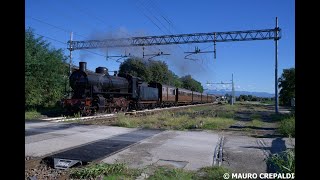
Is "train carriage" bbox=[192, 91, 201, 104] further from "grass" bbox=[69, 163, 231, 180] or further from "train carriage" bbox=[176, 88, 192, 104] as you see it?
"grass" bbox=[69, 163, 231, 180]

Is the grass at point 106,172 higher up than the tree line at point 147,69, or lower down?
lower down

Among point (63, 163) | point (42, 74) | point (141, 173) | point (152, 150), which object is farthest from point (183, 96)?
point (141, 173)

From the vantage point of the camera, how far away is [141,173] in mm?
6539

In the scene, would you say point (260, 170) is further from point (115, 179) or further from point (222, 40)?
point (222, 40)

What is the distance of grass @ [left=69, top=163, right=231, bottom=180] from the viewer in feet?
20.1

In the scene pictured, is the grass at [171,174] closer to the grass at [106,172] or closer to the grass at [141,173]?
the grass at [141,173]

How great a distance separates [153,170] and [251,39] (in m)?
26.2

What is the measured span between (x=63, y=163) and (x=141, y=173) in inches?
73.9

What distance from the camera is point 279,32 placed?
2977 centimetres

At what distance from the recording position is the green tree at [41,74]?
27359 mm

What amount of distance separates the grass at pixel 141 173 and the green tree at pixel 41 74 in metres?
21.7

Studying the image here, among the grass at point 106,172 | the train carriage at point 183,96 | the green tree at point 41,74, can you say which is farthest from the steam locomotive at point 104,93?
the grass at point 106,172

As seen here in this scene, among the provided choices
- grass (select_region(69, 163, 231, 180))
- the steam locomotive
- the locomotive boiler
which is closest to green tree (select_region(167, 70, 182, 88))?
the steam locomotive
